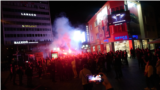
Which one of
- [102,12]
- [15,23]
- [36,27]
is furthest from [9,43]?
[102,12]

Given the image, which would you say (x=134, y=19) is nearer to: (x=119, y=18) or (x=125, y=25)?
(x=125, y=25)

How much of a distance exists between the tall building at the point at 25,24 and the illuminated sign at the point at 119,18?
28.9m

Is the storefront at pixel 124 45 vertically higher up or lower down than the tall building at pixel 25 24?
lower down

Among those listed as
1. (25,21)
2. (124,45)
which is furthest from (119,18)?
(25,21)

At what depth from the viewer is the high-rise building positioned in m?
44.5

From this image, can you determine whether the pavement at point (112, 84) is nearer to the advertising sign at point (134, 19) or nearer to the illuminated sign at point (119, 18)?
the illuminated sign at point (119, 18)

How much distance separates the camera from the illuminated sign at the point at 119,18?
18.5 metres

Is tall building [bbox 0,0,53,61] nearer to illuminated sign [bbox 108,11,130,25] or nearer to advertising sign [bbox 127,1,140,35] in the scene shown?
illuminated sign [bbox 108,11,130,25]

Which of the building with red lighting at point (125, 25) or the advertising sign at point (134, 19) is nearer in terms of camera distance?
the building with red lighting at point (125, 25)

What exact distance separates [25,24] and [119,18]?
43989 millimetres

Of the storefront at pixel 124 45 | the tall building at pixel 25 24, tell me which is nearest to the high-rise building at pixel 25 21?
the tall building at pixel 25 24

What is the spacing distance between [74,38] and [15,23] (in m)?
29.5

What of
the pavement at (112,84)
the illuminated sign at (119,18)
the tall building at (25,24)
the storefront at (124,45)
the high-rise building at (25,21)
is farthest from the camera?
the high-rise building at (25,21)

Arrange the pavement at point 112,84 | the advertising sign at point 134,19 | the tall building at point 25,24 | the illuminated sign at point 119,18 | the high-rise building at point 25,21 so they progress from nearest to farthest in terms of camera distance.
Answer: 1. the pavement at point 112,84
2. the illuminated sign at point 119,18
3. the advertising sign at point 134,19
4. the tall building at point 25,24
5. the high-rise building at point 25,21
